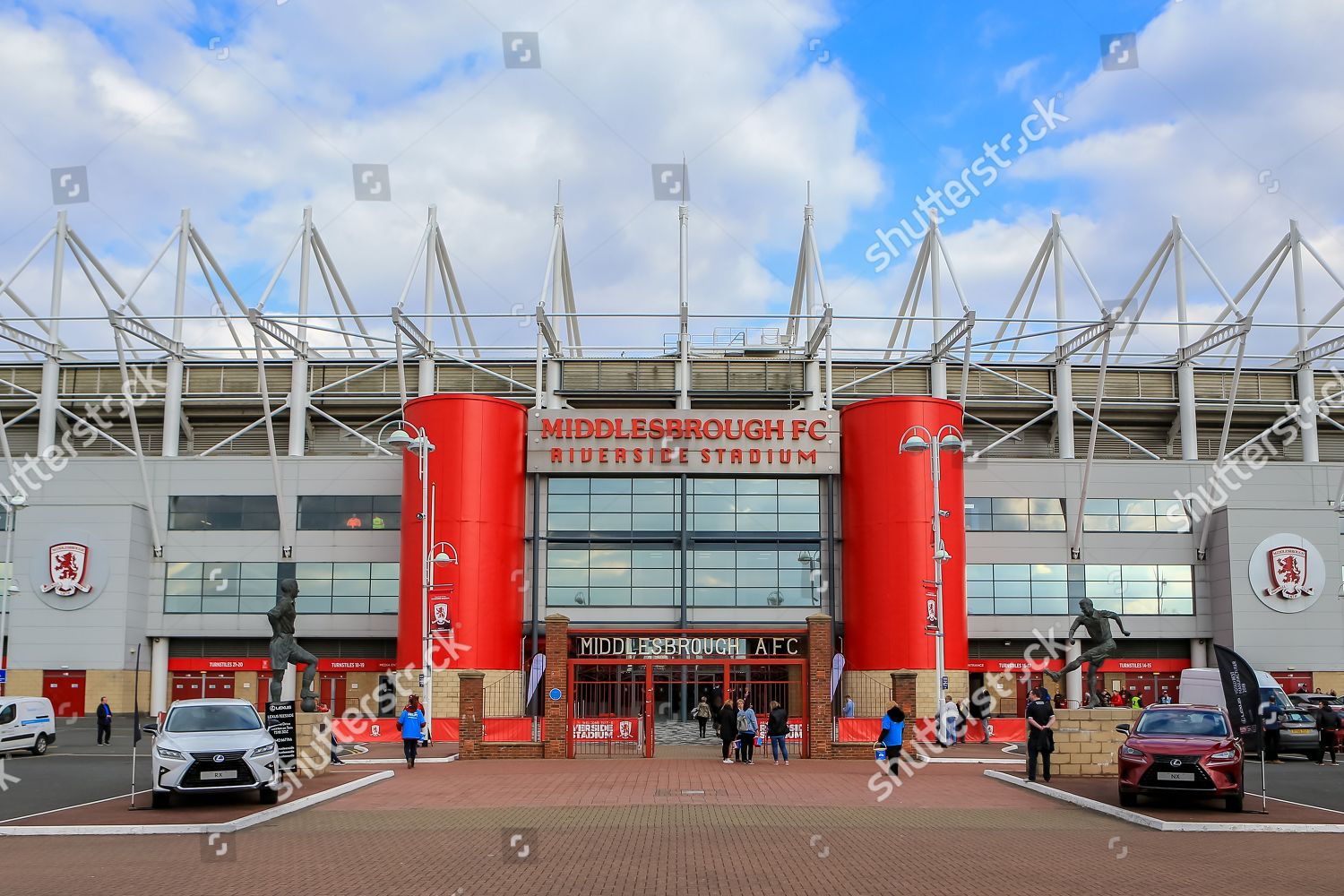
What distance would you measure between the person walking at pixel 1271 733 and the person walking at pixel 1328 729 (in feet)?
3.17

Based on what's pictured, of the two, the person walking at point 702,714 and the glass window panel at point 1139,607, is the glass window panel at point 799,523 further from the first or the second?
the glass window panel at point 1139,607

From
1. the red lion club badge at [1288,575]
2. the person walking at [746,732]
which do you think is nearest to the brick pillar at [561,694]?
the person walking at [746,732]

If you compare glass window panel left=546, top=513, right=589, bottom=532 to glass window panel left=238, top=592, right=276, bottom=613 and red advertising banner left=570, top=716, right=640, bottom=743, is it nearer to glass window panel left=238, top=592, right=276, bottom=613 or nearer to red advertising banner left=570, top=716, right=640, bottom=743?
glass window panel left=238, top=592, right=276, bottom=613

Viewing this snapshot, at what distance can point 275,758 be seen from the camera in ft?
62.7

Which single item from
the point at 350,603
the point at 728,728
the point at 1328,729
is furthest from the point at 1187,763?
the point at 350,603

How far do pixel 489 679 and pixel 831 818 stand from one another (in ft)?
92.1

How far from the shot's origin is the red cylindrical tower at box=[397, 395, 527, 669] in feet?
146

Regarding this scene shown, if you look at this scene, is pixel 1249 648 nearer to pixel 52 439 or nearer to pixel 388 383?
pixel 388 383

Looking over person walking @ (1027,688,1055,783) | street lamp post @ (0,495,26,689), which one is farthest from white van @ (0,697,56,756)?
person walking @ (1027,688,1055,783)

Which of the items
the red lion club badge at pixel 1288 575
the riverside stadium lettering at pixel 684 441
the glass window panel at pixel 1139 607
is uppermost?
the riverside stadium lettering at pixel 684 441

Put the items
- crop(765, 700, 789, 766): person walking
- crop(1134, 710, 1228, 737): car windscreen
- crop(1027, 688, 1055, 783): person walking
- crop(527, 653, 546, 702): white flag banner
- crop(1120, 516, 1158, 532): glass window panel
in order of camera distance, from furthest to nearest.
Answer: crop(1120, 516, 1158, 532): glass window panel < crop(527, 653, 546, 702): white flag banner < crop(765, 700, 789, 766): person walking < crop(1027, 688, 1055, 783): person walking < crop(1134, 710, 1228, 737): car windscreen

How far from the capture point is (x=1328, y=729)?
31.6 m

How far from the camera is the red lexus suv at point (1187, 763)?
18578mm

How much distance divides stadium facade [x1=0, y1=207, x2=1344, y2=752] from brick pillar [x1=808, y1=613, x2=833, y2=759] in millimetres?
13406
